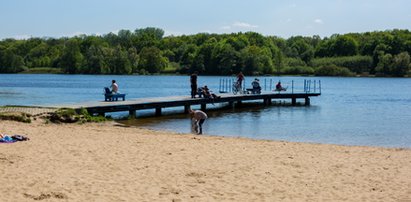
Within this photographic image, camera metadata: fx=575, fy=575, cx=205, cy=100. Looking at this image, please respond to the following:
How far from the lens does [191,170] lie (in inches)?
507

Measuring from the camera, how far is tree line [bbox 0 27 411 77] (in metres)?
128

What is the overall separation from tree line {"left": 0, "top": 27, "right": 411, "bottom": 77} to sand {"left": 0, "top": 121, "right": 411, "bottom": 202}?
111 metres

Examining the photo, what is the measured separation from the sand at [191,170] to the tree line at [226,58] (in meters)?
111

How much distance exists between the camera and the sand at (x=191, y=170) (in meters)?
10.7

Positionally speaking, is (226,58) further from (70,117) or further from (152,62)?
(70,117)

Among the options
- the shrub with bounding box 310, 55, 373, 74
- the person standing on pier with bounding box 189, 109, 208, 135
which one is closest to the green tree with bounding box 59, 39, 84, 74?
the shrub with bounding box 310, 55, 373, 74

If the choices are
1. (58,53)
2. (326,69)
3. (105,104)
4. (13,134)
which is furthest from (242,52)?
(13,134)

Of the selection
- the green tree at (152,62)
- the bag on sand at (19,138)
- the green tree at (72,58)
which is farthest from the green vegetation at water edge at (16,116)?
the green tree at (152,62)

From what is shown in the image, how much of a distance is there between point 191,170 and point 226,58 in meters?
116

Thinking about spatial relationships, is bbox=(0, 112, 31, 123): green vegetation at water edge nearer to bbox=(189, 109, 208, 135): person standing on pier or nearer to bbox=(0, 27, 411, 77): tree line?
bbox=(189, 109, 208, 135): person standing on pier

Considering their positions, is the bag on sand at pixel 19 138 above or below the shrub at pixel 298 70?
below

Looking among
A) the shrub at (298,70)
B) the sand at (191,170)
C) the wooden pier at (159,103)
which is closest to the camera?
the sand at (191,170)

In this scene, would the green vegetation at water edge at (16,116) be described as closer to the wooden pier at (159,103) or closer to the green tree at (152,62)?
the wooden pier at (159,103)

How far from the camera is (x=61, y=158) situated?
13.8 meters
